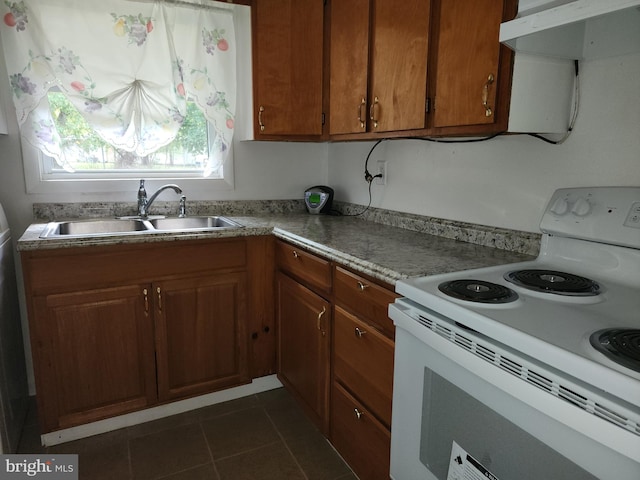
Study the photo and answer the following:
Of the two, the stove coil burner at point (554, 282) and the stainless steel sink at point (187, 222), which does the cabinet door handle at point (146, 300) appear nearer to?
the stainless steel sink at point (187, 222)

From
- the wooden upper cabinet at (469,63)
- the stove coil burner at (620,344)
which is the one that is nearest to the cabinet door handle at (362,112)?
the wooden upper cabinet at (469,63)

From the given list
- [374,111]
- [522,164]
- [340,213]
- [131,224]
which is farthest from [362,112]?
[131,224]

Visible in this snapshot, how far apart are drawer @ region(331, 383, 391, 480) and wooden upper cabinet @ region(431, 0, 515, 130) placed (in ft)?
3.40

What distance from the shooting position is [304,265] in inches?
71.2

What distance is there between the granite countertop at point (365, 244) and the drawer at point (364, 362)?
0.21 metres

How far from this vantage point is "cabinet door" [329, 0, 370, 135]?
1.83 m

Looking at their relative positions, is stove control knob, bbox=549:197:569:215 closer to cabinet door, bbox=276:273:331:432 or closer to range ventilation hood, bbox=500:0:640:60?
range ventilation hood, bbox=500:0:640:60

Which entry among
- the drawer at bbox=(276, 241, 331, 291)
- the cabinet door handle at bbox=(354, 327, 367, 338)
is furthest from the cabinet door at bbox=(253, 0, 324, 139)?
the cabinet door handle at bbox=(354, 327, 367, 338)

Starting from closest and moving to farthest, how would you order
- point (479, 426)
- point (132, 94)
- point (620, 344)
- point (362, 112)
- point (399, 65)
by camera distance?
point (620, 344), point (479, 426), point (399, 65), point (362, 112), point (132, 94)

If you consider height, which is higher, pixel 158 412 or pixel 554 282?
pixel 554 282

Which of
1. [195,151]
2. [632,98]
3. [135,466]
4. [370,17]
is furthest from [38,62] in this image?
[632,98]

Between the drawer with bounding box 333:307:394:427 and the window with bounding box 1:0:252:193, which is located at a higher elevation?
the window with bounding box 1:0:252:193

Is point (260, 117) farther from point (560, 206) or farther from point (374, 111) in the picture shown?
point (560, 206)

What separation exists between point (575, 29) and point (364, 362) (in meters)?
1.14
